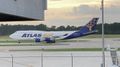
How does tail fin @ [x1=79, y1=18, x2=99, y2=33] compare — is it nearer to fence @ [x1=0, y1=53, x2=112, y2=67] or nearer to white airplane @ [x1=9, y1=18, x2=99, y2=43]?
white airplane @ [x1=9, y1=18, x2=99, y2=43]

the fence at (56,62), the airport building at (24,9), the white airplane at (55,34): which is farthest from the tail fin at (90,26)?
the airport building at (24,9)

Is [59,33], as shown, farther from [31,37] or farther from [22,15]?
[22,15]

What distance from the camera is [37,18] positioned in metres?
3.37

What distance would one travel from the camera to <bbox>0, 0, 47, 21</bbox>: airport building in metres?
2.94

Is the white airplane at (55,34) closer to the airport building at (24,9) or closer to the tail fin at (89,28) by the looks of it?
the tail fin at (89,28)

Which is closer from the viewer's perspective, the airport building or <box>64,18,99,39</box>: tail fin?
the airport building

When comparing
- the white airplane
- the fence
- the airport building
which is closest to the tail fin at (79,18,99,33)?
the white airplane

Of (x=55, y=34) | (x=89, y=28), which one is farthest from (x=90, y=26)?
(x=55, y=34)

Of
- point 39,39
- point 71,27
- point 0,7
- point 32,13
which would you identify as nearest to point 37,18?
point 32,13

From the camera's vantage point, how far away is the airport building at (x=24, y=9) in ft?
9.64

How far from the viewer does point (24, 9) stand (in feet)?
10.2

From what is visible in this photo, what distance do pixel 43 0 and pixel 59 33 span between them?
101 m

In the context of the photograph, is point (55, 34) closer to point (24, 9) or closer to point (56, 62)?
Answer: point (56, 62)

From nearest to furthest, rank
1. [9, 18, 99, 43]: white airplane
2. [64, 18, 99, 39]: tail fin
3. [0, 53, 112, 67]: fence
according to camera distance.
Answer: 1. [0, 53, 112, 67]: fence
2. [9, 18, 99, 43]: white airplane
3. [64, 18, 99, 39]: tail fin
